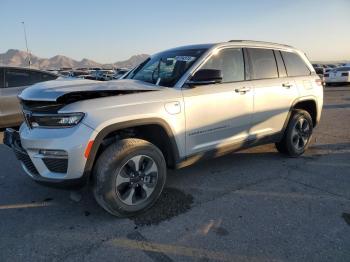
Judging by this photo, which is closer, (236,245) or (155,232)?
(236,245)

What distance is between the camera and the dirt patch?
3611mm

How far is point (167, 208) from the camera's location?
152 inches

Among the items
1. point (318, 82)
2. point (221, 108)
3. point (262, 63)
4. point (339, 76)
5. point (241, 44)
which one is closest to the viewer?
point (221, 108)

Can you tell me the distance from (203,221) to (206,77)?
1593mm

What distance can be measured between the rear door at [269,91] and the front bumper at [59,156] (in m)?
2.58

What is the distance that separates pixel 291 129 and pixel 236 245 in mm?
2969

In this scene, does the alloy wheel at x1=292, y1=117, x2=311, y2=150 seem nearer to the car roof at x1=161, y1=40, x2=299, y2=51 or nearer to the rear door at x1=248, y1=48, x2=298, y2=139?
the rear door at x1=248, y1=48, x2=298, y2=139

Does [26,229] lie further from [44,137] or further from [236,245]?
[236,245]

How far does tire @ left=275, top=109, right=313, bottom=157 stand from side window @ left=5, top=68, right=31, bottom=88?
5.72 meters

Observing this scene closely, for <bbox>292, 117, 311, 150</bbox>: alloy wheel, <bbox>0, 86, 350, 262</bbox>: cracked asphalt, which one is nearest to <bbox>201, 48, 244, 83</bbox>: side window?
<bbox>0, 86, 350, 262</bbox>: cracked asphalt

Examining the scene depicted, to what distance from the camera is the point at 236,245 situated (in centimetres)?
310

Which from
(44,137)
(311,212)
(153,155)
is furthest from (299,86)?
(44,137)

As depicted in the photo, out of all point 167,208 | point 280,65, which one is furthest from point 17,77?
point 280,65

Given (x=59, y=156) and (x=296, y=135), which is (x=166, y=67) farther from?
(x=296, y=135)
